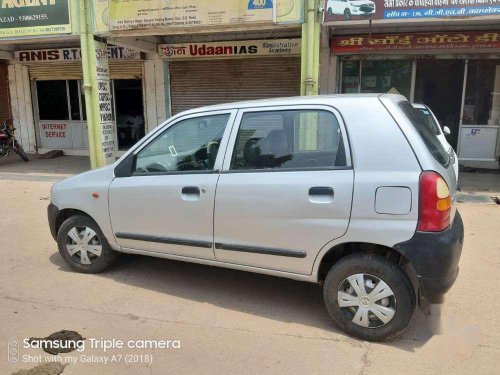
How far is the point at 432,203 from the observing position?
281cm

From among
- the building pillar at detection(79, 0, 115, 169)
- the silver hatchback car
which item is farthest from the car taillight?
the building pillar at detection(79, 0, 115, 169)

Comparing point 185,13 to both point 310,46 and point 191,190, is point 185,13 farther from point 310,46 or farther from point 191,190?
point 191,190

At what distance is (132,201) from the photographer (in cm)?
386

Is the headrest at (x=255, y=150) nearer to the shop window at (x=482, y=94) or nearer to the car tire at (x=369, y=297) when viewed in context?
the car tire at (x=369, y=297)

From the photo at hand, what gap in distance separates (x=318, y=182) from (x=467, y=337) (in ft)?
5.24

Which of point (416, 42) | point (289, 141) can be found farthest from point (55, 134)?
point (289, 141)

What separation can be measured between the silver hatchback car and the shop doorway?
7.81m

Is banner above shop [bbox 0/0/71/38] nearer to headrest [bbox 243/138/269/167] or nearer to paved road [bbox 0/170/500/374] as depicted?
paved road [bbox 0/170/500/374]

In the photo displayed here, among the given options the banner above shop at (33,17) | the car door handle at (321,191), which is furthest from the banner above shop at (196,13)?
the car door handle at (321,191)

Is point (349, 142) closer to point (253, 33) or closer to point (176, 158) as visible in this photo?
point (176, 158)

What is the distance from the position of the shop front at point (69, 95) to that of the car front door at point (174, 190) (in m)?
8.68

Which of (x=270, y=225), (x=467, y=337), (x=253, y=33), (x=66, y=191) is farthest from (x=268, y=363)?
(x=253, y=33)

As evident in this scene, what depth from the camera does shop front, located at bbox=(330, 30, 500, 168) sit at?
32.7 feet

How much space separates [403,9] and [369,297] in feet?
19.0
